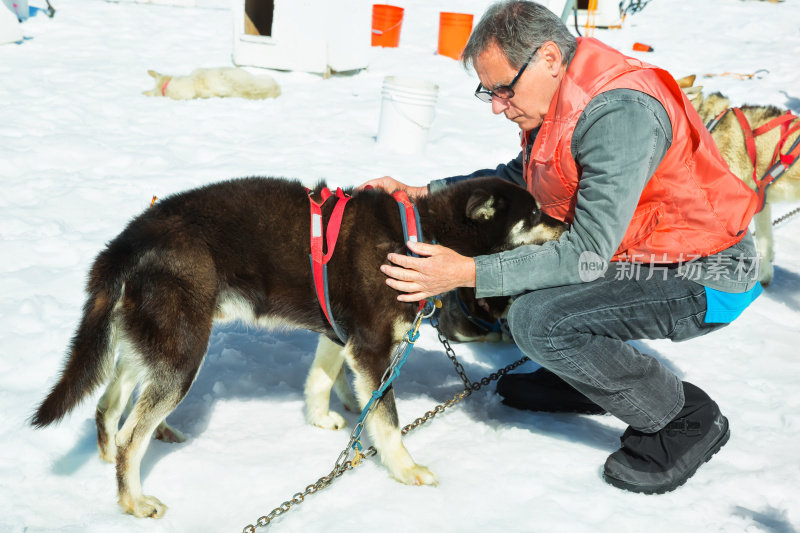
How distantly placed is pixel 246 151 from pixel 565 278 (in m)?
5.02

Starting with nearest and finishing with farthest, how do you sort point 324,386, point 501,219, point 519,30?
point 519,30, point 501,219, point 324,386

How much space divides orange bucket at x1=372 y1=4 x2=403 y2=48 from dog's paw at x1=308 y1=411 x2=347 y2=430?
1172 cm

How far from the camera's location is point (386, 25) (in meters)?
13.1

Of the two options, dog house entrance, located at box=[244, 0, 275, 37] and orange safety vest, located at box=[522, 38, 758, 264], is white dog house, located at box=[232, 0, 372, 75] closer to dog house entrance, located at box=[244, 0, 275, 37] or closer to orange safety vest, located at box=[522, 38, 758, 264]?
dog house entrance, located at box=[244, 0, 275, 37]

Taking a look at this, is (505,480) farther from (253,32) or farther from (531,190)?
(253,32)

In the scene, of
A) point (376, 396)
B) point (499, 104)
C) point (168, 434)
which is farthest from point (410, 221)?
point (168, 434)

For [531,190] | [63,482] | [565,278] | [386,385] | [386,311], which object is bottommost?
[63,482]

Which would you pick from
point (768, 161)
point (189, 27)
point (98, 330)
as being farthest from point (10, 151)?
point (189, 27)

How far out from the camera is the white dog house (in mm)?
9938

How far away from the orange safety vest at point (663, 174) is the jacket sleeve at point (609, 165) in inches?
2.4

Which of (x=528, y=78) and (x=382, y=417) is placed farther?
(x=382, y=417)

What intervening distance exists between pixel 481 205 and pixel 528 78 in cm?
56

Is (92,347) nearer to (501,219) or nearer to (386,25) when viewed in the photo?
(501,219)

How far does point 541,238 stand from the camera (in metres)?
2.67
